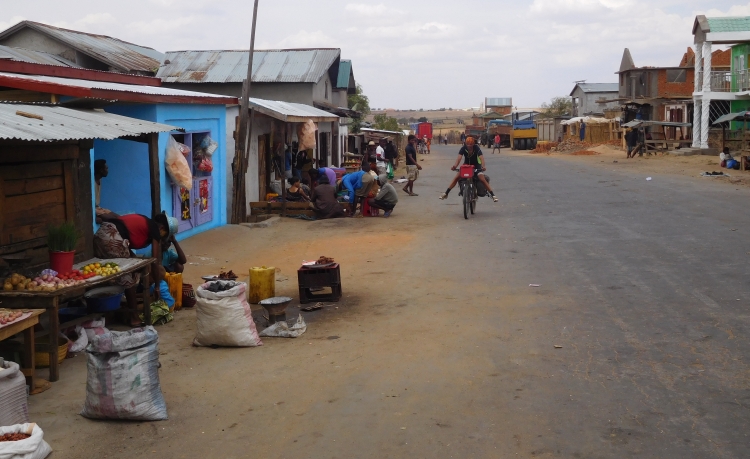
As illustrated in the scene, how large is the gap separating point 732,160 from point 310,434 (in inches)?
1169

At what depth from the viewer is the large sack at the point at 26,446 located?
4.59 m

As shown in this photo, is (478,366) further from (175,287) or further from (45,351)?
(175,287)

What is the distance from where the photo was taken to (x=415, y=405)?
575cm

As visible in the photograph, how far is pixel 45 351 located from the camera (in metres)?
6.77

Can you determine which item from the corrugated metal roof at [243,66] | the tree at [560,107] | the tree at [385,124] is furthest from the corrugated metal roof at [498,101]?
the corrugated metal roof at [243,66]

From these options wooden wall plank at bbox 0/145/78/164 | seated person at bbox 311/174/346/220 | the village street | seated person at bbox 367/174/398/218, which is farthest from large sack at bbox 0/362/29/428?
seated person at bbox 367/174/398/218

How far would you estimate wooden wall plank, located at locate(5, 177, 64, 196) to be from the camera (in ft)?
25.2

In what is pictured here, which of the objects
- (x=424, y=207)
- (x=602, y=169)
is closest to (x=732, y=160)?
(x=602, y=169)

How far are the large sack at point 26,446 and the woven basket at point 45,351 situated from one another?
1.95 meters

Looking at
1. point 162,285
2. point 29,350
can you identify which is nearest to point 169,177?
point 162,285

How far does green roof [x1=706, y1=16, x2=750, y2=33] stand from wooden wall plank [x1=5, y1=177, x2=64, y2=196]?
40.6 meters

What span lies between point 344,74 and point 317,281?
2754 centimetres

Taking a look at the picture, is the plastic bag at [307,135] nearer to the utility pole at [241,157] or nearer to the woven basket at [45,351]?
the utility pole at [241,157]

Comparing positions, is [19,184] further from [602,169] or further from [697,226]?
[602,169]
